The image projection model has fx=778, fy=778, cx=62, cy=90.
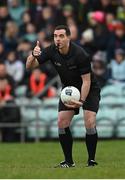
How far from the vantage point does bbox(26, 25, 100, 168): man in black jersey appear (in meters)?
11.5

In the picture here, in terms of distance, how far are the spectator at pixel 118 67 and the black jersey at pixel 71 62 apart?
7873 mm

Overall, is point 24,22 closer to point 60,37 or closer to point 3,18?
point 3,18

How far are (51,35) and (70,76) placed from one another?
31.6ft

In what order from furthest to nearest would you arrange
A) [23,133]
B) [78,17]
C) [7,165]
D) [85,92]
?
1. [78,17]
2. [23,133]
3. [7,165]
4. [85,92]

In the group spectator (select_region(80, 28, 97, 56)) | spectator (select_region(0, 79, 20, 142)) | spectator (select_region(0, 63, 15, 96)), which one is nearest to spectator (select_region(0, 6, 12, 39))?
spectator (select_region(0, 63, 15, 96))

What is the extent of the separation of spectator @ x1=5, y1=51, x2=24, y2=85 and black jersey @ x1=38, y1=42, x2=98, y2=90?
8.77 m

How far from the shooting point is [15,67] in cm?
2062

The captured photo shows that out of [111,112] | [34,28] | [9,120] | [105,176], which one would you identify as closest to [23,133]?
[9,120]

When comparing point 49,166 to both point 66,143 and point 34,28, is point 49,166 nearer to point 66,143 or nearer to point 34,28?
point 66,143

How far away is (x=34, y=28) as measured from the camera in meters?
21.9

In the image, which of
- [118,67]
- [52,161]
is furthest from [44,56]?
[118,67]

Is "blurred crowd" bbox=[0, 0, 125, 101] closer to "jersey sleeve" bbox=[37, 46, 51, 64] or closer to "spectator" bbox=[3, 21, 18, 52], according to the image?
"spectator" bbox=[3, 21, 18, 52]

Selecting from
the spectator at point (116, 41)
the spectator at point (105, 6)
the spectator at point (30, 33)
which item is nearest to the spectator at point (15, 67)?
the spectator at point (30, 33)

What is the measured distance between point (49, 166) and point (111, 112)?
7591 mm
